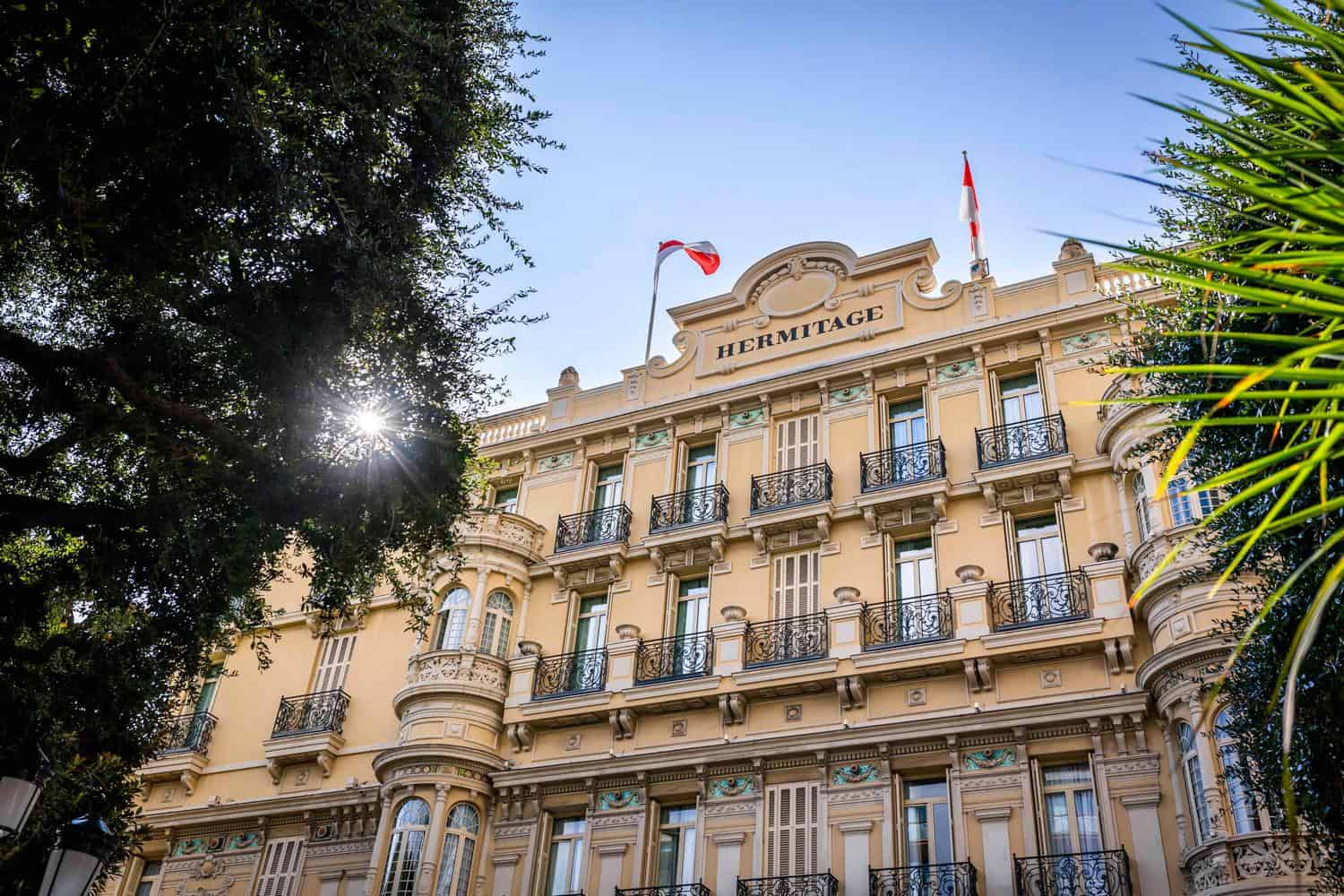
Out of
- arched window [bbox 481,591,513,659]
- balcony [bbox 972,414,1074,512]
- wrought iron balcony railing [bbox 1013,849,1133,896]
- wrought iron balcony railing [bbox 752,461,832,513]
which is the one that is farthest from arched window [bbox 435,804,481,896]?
balcony [bbox 972,414,1074,512]

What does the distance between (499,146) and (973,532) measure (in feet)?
32.6

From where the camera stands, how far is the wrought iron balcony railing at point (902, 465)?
1905 centimetres

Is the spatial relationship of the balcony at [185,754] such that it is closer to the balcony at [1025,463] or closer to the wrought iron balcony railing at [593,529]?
the wrought iron balcony railing at [593,529]

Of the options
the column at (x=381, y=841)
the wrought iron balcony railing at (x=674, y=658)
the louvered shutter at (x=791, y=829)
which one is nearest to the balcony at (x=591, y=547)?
the wrought iron balcony railing at (x=674, y=658)

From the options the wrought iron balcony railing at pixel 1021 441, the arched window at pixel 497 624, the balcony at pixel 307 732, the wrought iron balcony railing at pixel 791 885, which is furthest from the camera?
the balcony at pixel 307 732

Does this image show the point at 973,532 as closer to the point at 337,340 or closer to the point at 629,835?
the point at 629,835

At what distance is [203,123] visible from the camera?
1055 cm

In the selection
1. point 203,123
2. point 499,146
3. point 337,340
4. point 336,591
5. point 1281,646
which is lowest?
point 1281,646

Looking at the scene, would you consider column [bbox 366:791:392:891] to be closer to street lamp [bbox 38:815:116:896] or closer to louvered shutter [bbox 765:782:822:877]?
louvered shutter [bbox 765:782:822:877]

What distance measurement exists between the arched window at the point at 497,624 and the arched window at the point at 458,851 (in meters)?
2.97

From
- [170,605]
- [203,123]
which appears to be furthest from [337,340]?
[170,605]

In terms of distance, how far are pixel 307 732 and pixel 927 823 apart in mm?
12103

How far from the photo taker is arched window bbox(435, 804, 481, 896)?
18.2 m

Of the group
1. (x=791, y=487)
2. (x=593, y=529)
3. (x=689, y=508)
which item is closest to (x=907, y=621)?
(x=791, y=487)
